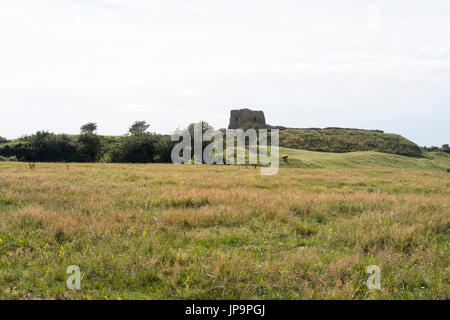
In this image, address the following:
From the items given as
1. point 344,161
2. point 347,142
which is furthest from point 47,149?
point 347,142

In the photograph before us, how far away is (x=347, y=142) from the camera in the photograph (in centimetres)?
9031

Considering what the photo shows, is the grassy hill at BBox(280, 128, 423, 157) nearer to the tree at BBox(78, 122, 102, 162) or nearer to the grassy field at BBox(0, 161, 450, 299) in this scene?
the tree at BBox(78, 122, 102, 162)

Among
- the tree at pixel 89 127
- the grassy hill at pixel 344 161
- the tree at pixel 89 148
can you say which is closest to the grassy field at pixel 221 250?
the grassy hill at pixel 344 161

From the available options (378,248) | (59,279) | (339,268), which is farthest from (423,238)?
(59,279)

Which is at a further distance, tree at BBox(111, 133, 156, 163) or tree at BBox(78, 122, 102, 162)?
tree at BBox(78, 122, 102, 162)

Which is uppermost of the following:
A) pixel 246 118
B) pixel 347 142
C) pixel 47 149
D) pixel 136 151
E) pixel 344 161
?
pixel 246 118

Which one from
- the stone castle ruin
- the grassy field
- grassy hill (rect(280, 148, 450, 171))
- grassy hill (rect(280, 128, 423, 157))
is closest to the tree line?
grassy hill (rect(280, 148, 450, 171))

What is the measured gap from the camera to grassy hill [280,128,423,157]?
85.4 m

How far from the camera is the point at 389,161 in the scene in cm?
6309

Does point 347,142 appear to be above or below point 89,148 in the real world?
above

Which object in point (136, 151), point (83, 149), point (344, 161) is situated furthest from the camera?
point (83, 149)

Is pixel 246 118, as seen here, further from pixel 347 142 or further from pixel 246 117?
pixel 347 142

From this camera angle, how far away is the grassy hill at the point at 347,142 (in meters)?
85.4
